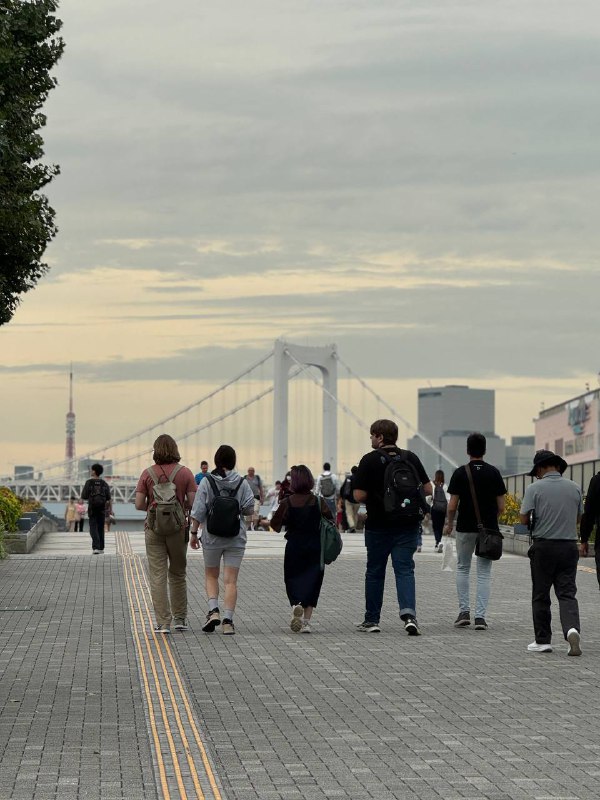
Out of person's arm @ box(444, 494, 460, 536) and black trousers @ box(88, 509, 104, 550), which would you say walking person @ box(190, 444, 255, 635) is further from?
black trousers @ box(88, 509, 104, 550)

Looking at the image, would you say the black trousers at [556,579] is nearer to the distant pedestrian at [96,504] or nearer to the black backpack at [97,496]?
the distant pedestrian at [96,504]

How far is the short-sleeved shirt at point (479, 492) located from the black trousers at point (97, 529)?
1204cm

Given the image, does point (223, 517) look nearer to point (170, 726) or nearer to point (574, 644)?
point (574, 644)

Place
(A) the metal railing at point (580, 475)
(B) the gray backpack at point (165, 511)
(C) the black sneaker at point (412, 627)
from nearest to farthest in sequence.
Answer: (C) the black sneaker at point (412, 627) → (B) the gray backpack at point (165, 511) → (A) the metal railing at point (580, 475)

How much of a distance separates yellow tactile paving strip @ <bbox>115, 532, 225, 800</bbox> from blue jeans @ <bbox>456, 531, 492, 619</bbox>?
2.58 m

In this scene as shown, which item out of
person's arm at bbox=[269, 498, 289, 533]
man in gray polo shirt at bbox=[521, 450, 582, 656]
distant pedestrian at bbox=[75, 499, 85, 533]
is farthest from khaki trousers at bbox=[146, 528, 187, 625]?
distant pedestrian at bbox=[75, 499, 85, 533]

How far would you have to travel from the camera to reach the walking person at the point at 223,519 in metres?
12.7

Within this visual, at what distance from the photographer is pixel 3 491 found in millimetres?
28312

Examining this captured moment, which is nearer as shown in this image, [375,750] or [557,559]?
[375,750]

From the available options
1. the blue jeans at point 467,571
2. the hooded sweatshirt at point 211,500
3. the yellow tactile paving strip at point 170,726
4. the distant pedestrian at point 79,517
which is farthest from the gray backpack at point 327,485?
the hooded sweatshirt at point 211,500

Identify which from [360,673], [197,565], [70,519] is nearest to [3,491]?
[197,565]

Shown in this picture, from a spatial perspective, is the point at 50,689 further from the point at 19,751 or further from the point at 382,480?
the point at 382,480

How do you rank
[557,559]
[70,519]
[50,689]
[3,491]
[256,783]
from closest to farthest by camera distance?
[256,783], [50,689], [557,559], [3,491], [70,519]

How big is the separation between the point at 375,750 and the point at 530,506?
176 inches
